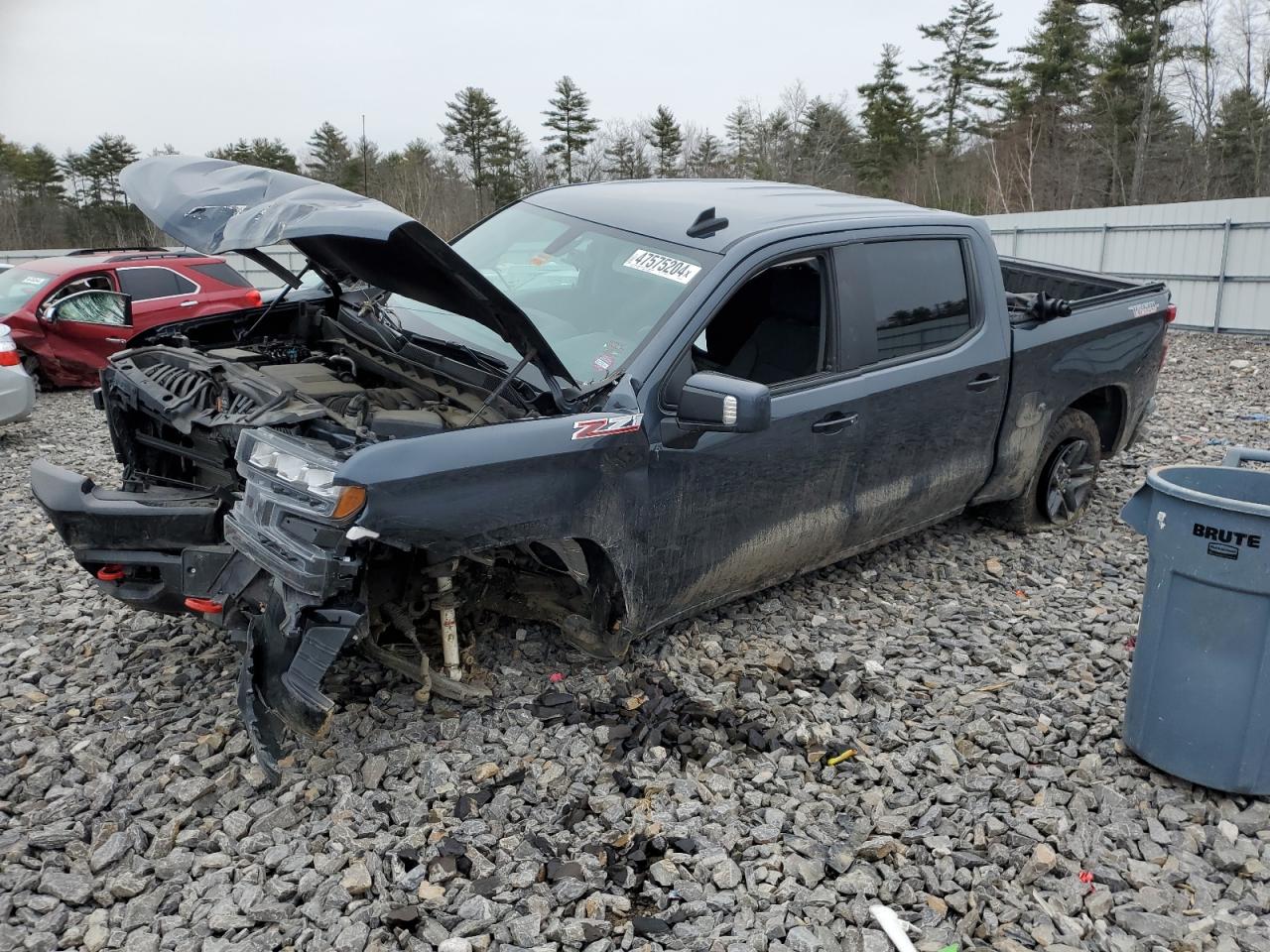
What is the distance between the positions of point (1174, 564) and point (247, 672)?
3.10 meters

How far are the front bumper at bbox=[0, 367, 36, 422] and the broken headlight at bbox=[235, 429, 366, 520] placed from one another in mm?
6932

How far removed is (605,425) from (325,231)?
110 centimetres

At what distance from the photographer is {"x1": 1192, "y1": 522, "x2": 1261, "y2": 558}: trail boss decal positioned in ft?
9.62

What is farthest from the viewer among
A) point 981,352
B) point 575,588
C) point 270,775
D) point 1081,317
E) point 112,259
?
point 112,259

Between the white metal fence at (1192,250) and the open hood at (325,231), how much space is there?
494 inches

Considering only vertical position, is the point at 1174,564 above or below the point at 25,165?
below

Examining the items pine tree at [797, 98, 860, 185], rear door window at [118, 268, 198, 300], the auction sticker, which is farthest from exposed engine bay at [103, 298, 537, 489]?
pine tree at [797, 98, 860, 185]

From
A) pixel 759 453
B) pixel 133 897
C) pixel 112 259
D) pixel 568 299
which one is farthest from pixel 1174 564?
pixel 112 259

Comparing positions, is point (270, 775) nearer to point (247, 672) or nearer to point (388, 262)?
point (247, 672)

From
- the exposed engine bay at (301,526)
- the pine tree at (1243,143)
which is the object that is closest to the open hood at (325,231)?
the exposed engine bay at (301,526)

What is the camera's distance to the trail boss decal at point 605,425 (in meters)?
3.20

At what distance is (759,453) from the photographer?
12.4 ft

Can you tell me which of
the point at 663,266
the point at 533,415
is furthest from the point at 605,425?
the point at 663,266

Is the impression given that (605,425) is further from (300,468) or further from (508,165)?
(508,165)
